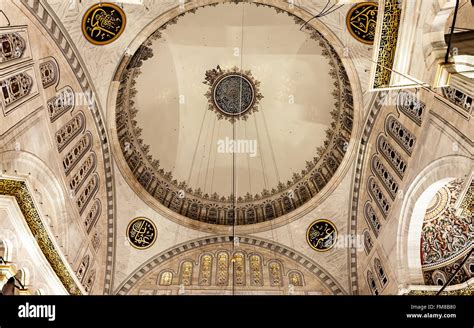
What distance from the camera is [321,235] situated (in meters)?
12.5

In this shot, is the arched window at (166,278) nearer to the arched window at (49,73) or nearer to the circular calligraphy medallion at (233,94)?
the circular calligraphy medallion at (233,94)

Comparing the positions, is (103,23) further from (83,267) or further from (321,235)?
(321,235)

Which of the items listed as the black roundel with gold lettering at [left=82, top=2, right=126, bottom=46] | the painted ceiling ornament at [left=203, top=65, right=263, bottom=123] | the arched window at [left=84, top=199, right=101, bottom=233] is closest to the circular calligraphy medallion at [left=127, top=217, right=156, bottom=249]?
the arched window at [left=84, top=199, right=101, bottom=233]

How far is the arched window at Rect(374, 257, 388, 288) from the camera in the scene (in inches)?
397

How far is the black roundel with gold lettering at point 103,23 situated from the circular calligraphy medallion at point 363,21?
191 inches

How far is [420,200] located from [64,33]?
24.9 ft

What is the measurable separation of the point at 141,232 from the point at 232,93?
4.68m

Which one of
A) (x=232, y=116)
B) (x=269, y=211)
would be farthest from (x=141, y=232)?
(x=232, y=116)

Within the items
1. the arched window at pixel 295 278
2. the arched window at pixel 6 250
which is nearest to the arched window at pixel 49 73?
the arched window at pixel 6 250

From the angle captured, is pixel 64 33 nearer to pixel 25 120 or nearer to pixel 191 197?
pixel 25 120

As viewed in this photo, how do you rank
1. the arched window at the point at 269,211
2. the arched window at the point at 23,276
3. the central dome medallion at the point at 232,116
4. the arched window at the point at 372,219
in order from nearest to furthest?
the arched window at the point at 23,276, the arched window at the point at 372,219, the central dome medallion at the point at 232,116, the arched window at the point at 269,211

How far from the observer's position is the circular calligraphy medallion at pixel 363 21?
32.2 feet

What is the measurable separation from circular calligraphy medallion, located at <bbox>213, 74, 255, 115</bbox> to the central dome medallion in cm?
3
